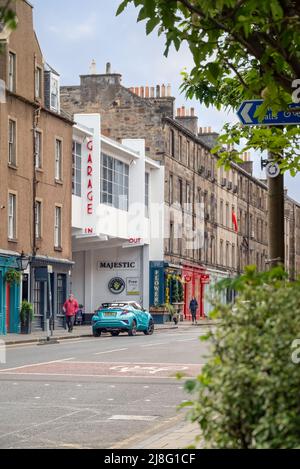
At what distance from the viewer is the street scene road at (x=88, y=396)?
1133 cm

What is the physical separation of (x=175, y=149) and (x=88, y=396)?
54.6 m

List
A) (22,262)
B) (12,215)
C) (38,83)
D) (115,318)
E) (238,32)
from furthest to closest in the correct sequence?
(38,83) < (22,262) < (12,215) < (115,318) < (238,32)

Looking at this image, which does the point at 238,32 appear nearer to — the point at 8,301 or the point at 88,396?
the point at 88,396

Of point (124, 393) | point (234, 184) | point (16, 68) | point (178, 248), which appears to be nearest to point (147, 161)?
point (178, 248)

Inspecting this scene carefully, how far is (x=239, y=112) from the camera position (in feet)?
33.3

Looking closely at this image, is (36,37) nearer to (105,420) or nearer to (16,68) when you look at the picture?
(16,68)

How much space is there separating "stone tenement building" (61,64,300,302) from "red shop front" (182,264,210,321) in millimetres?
354

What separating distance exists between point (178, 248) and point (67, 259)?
1975cm

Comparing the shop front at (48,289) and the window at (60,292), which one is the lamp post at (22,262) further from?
the window at (60,292)

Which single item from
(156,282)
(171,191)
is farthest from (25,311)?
(171,191)

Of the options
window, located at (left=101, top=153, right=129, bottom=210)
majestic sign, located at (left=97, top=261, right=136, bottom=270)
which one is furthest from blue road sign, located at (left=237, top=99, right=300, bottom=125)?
majestic sign, located at (left=97, top=261, right=136, bottom=270)

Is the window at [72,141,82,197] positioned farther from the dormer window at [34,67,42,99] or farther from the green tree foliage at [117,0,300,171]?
the green tree foliage at [117,0,300,171]

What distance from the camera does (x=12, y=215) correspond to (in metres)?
44.2

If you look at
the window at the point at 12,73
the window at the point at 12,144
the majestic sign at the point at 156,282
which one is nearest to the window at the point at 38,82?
the window at the point at 12,73
